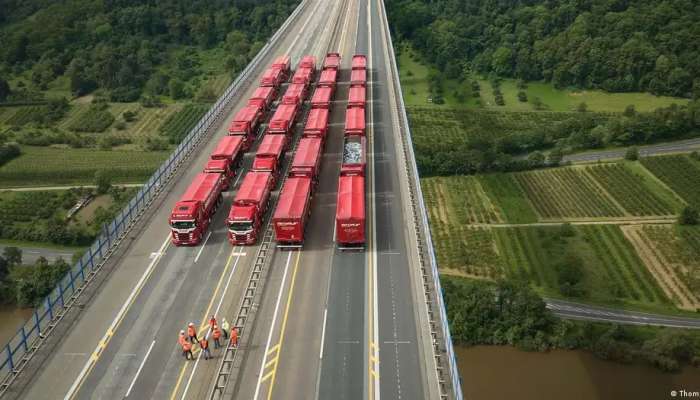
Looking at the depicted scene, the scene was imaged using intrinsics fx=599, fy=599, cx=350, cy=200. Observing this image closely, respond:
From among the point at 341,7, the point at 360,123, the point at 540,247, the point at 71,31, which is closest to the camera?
the point at 360,123

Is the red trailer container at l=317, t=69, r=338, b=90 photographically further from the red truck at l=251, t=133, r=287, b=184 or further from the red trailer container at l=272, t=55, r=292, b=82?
the red truck at l=251, t=133, r=287, b=184

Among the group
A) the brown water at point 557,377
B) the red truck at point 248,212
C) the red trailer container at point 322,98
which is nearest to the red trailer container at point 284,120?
the red trailer container at point 322,98

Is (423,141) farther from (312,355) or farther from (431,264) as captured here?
(312,355)

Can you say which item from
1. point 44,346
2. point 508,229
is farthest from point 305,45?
point 44,346

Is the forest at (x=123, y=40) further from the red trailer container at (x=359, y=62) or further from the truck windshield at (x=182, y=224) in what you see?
the truck windshield at (x=182, y=224)

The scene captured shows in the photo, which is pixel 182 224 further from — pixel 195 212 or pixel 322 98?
pixel 322 98
